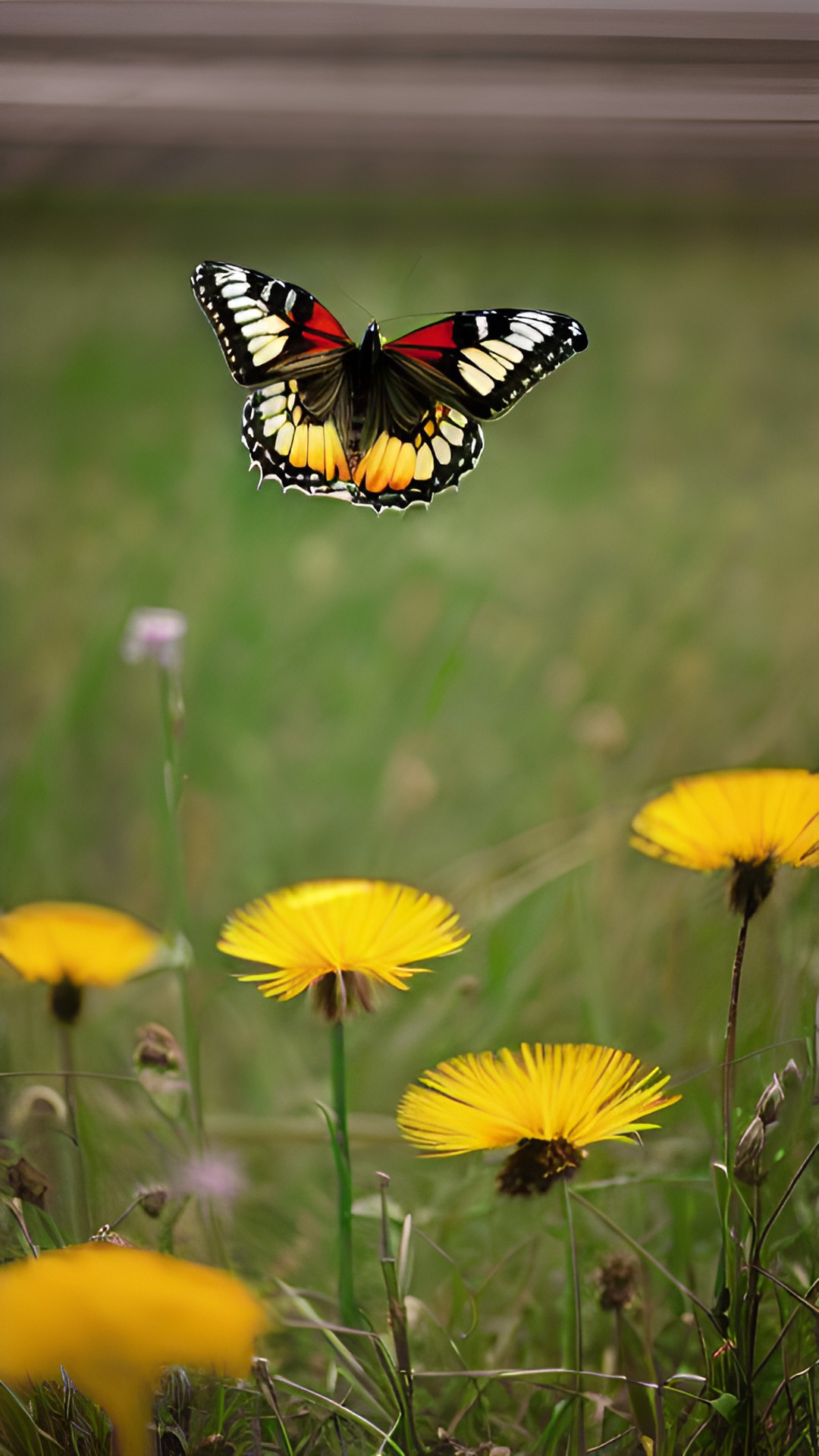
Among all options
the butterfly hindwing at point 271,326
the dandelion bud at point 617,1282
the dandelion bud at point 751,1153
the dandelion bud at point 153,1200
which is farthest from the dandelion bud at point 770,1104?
the butterfly hindwing at point 271,326

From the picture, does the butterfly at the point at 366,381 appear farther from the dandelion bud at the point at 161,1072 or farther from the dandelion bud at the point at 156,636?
the dandelion bud at the point at 161,1072

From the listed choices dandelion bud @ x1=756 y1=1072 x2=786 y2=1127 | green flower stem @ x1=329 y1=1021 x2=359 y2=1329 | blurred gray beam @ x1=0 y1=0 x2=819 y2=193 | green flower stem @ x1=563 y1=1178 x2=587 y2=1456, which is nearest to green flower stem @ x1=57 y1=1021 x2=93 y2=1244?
green flower stem @ x1=329 y1=1021 x2=359 y2=1329

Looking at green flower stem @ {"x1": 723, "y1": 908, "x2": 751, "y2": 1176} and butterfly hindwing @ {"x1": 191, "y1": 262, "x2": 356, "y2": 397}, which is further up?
butterfly hindwing @ {"x1": 191, "y1": 262, "x2": 356, "y2": 397}

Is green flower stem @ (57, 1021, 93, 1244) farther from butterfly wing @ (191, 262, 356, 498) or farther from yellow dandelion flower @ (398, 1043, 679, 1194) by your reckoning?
butterfly wing @ (191, 262, 356, 498)

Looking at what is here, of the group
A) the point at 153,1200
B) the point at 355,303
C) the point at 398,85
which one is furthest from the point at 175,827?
the point at 398,85

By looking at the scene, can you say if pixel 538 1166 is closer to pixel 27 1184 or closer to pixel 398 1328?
pixel 398 1328

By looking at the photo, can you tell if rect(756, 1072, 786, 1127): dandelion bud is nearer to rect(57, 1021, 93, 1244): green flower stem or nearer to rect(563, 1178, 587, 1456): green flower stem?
rect(563, 1178, 587, 1456): green flower stem

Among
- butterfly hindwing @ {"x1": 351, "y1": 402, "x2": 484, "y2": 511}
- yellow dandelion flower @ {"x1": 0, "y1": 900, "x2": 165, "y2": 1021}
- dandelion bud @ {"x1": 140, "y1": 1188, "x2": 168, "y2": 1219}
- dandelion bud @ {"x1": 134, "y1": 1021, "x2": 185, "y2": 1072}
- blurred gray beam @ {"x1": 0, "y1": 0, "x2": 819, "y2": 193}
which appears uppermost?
blurred gray beam @ {"x1": 0, "y1": 0, "x2": 819, "y2": 193}
